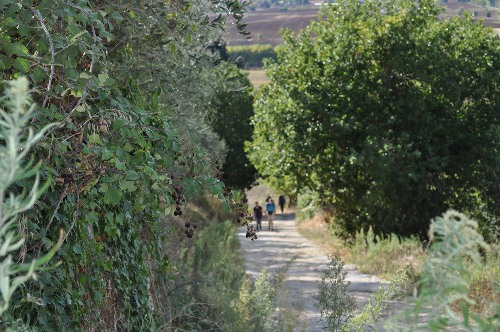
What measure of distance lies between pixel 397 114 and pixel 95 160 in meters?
16.8

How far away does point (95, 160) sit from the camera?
15.4 ft

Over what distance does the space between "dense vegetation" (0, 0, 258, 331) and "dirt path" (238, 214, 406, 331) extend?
4.22 meters

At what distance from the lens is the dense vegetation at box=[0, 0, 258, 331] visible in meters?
4.54

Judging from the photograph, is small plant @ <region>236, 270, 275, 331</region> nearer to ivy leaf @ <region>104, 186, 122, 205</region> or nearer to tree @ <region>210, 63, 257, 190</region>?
ivy leaf @ <region>104, 186, 122, 205</region>

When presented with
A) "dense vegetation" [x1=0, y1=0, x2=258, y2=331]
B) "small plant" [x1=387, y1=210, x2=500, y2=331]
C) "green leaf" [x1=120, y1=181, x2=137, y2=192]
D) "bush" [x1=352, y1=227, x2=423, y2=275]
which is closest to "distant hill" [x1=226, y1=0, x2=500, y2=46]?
"bush" [x1=352, y1=227, x2=423, y2=275]

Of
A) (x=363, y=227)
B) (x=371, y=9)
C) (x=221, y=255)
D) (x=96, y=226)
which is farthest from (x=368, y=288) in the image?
(x=96, y=226)

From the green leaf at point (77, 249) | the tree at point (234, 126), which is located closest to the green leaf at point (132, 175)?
the green leaf at point (77, 249)

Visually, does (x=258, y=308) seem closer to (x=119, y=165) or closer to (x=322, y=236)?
(x=119, y=165)

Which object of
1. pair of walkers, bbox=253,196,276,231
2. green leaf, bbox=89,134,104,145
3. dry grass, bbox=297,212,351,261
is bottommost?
dry grass, bbox=297,212,351,261

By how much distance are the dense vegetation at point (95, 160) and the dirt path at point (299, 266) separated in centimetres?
422

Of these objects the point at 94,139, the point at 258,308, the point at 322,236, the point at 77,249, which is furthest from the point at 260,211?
the point at 94,139

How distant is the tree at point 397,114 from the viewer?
20.3m

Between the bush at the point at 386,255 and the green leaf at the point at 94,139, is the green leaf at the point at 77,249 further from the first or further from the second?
the bush at the point at 386,255

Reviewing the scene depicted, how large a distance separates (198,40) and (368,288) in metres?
9.27
